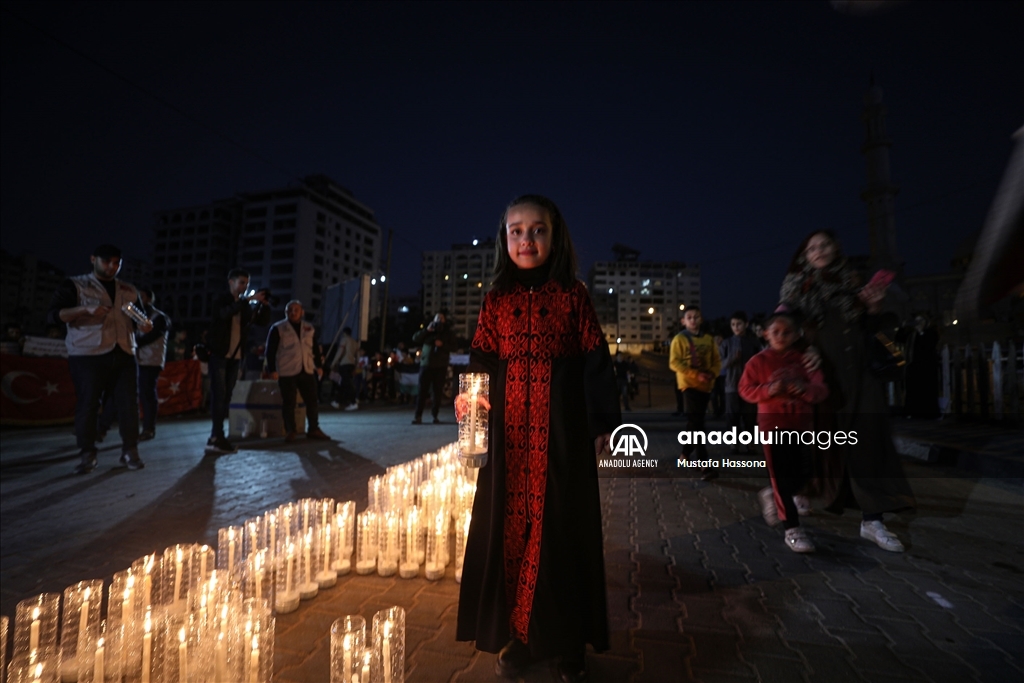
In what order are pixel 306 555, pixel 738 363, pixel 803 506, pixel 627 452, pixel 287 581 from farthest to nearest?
pixel 627 452, pixel 738 363, pixel 803 506, pixel 306 555, pixel 287 581

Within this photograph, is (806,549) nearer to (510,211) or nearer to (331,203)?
(510,211)

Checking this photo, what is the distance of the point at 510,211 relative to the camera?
2.25 m

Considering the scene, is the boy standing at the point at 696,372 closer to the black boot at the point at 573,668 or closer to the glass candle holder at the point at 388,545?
the glass candle holder at the point at 388,545

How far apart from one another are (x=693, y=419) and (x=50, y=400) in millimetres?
11638

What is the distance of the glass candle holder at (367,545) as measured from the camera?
306 cm

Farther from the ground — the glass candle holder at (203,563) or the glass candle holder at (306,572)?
the glass candle holder at (203,563)

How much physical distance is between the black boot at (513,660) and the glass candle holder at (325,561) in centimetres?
123

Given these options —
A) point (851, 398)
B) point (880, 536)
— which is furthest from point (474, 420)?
point (880, 536)

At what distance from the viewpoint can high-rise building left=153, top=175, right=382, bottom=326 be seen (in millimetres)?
102625

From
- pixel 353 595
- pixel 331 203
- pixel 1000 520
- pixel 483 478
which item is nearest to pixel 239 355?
pixel 353 595

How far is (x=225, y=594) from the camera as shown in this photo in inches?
77.7

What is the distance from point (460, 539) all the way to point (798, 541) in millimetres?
2408

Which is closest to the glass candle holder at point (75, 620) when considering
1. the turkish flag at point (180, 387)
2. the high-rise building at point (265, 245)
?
the turkish flag at point (180, 387)

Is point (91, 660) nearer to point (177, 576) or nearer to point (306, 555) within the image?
point (177, 576)
